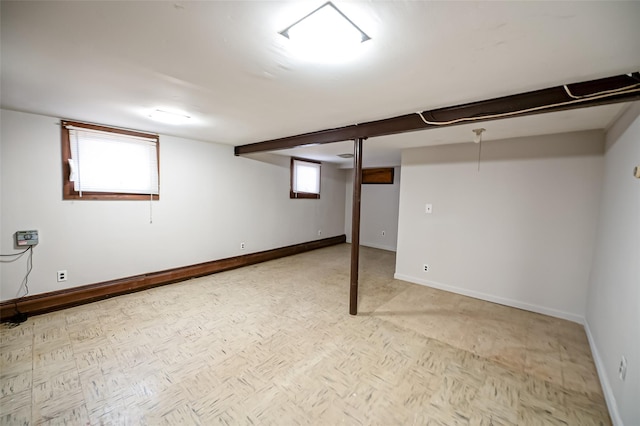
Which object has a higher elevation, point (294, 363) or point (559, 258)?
point (559, 258)

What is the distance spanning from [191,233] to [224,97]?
108 inches

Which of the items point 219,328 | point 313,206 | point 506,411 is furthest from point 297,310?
point 313,206

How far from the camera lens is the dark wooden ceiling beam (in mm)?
1644

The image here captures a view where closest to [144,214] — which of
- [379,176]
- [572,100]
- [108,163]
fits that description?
[108,163]

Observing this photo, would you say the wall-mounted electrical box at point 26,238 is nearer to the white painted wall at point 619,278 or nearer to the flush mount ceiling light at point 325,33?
the flush mount ceiling light at point 325,33

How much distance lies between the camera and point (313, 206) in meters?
6.45

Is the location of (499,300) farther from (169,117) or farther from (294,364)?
(169,117)

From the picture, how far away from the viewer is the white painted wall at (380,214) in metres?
6.50

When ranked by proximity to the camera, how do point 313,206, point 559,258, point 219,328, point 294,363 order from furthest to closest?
1. point 313,206
2. point 559,258
3. point 219,328
4. point 294,363

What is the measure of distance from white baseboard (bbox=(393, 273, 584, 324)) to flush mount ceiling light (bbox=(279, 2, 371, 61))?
12.1 feet

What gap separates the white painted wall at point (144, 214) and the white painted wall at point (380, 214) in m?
1.75

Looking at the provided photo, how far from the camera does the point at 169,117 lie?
2.89 m

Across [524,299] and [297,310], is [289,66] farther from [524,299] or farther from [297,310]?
[524,299]

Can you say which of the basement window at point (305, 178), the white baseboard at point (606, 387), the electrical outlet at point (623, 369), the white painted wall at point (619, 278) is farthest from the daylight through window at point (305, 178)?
the electrical outlet at point (623, 369)
